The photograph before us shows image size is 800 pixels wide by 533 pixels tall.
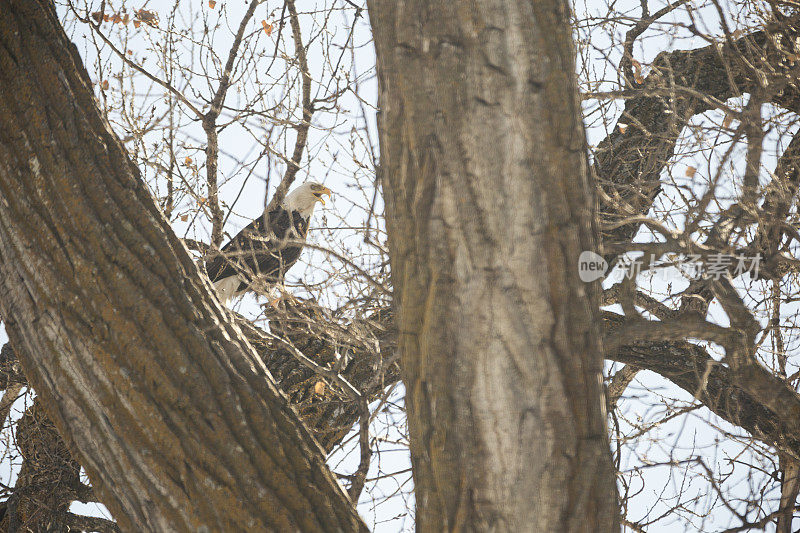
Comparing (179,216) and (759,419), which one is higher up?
(179,216)

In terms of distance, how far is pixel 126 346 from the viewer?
1.42 metres

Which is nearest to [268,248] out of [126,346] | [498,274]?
[126,346]

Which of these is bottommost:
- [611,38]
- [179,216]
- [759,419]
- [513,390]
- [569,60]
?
[513,390]

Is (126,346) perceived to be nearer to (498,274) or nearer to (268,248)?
(498,274)

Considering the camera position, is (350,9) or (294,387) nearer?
(294,387)

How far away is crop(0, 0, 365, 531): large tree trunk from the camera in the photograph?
1375mm

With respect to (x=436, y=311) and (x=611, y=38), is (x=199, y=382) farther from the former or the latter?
(x=611, y=38)

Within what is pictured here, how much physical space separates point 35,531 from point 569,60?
423cm

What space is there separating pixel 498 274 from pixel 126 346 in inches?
31.1

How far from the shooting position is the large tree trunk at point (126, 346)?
138 cm

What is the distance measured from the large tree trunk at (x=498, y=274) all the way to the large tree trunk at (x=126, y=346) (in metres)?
0.35

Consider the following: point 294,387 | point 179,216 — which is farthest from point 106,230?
point 179,216

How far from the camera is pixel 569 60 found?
1366 mm

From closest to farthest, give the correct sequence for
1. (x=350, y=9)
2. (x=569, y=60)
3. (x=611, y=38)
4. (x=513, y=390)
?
1. (x=513, y=390)
2. (x=569, y=60)
3. (x=611, y=38)
4. (x=350, y=9)
